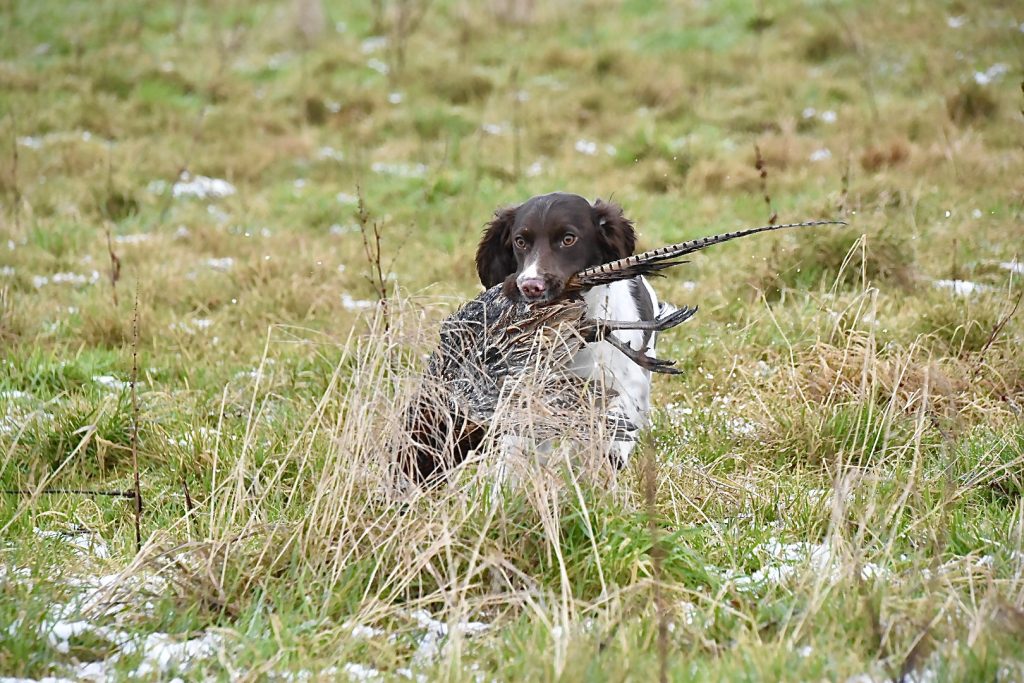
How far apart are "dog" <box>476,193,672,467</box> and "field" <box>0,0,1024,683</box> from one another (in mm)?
255

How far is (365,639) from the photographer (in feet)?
Result: 8.50

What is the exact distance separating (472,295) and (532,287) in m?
2.42

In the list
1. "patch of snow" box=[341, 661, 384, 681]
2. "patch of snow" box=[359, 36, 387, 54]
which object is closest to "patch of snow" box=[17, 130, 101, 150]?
"patch of snow" box=[359, 36, 387, 54]

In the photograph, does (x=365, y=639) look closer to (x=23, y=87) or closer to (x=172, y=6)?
(x=23, y=87)

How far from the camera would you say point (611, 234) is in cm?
385

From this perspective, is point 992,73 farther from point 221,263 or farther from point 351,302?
point 221,263

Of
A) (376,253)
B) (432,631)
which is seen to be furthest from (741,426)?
(376,253)

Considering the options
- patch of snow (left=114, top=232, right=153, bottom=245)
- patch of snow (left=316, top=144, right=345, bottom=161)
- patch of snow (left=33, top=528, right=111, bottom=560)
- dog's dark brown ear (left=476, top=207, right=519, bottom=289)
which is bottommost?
patch of snow (left=33, top=528, right=111, bottom=560)

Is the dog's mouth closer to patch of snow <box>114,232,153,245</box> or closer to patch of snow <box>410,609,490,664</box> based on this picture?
patch of snow <box>410,609,490,664</box>

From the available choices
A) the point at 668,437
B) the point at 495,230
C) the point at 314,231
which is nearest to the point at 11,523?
the point at 495,230

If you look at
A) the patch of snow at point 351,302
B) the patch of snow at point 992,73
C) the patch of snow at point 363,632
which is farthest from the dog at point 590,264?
the patch of snow at point 992,73

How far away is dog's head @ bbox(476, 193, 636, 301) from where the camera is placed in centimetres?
358

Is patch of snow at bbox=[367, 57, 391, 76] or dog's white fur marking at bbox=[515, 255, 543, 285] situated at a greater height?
patch of snow at bbox=[367, 57, 391, 76]

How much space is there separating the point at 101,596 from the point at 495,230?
74.2 inches
